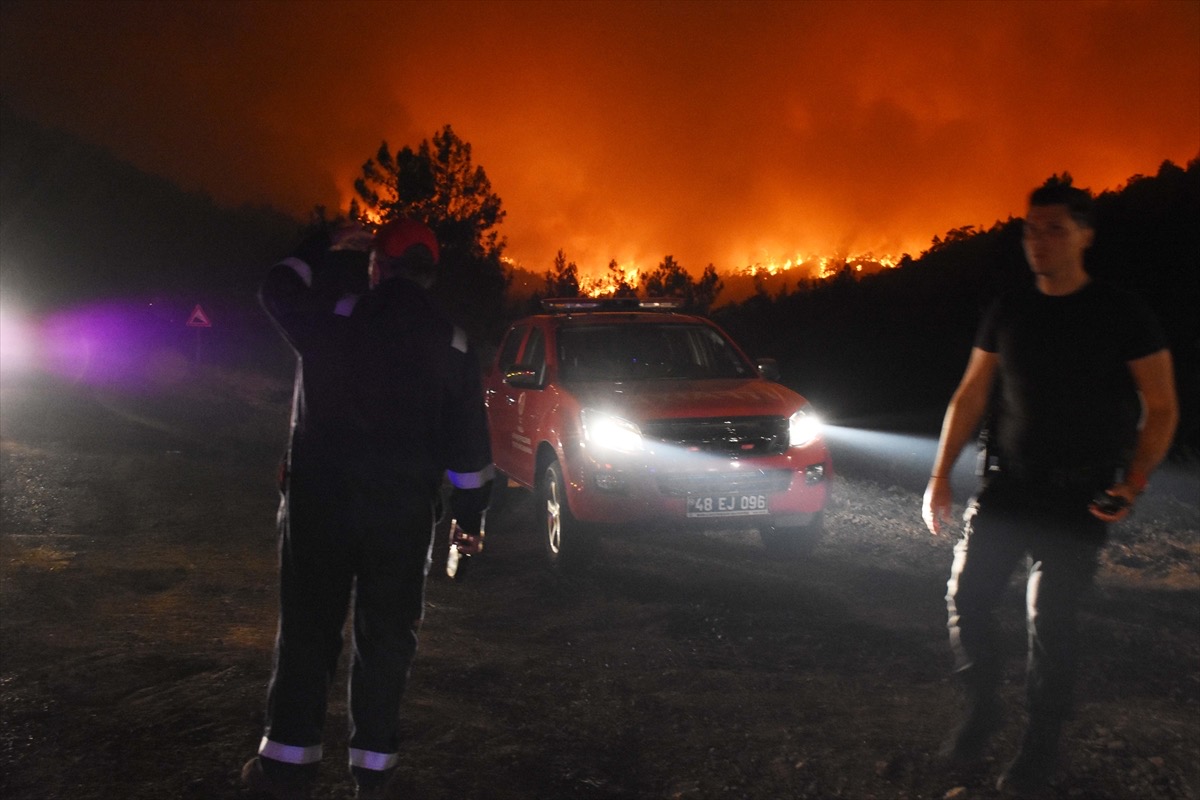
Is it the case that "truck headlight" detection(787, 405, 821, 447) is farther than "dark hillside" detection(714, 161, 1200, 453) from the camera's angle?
No

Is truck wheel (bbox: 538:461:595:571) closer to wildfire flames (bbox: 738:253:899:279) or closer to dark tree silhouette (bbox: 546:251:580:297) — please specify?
wildfire flames (bbox: 738:253:899:279)

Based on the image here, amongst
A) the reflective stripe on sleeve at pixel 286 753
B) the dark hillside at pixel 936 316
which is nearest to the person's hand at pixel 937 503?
the reflective stripe on sleeve at pixel 286 753

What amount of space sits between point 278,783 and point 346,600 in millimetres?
595

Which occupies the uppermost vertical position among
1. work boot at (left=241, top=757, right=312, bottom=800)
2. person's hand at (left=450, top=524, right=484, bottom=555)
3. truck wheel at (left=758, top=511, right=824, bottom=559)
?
person's hand at (left=450, top=524, right=484, bottom=555)

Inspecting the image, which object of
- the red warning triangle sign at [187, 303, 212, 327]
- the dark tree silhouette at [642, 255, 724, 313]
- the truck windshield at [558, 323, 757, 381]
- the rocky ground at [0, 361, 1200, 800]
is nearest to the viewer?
the rocky ground at [0, 361, 1200, 800]

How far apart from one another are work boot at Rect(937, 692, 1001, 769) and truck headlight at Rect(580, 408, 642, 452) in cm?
329

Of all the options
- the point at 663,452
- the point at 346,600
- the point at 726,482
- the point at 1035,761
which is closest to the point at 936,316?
the point at 726,482

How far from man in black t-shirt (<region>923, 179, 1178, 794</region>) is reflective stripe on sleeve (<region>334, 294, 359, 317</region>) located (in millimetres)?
2229

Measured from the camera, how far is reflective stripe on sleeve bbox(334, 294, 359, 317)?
3.18 m

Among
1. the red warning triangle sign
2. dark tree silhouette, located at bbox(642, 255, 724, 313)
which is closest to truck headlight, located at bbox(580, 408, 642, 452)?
the red warning triangle sign

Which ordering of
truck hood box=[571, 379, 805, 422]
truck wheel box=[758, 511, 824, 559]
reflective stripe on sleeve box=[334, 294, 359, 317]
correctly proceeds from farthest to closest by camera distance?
truck wheel box=[758, 511, 824, 559] → truck hood box=[571, 379, 805, 422] → reflective stripe on sleeve box=[334, 294, 359, 317]

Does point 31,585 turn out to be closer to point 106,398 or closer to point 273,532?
point 273,532

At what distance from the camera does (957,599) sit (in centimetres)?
384

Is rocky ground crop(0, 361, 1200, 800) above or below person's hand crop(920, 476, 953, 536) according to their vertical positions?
below
